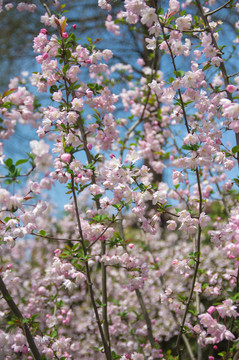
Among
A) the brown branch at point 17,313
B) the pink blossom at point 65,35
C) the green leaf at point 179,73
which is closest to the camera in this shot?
the brown branch at point 17,313

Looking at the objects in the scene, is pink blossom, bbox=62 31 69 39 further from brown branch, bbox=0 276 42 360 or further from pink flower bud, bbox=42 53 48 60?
brown branch, bbox=0 276 42 360

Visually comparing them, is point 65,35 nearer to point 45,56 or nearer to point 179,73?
point 45,56

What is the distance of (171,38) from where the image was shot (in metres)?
2.12

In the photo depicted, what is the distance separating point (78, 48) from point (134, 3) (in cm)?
57

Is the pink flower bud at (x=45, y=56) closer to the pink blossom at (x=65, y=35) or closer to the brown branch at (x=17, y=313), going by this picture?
the pink blossom at (x=65, y=35)

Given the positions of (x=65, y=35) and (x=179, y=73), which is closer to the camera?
(x=179, y=73)

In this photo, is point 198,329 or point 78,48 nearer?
point 78,48

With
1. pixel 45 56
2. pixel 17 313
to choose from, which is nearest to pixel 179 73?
pixel 45 56

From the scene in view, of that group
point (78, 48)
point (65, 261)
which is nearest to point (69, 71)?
point (78, 48)

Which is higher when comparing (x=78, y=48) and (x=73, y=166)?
(x=78, y=48)

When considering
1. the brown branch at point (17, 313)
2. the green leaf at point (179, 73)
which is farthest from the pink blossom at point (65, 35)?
the brown branch at point (17, 313)

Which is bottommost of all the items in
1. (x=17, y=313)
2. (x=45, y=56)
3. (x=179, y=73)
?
(x=17, y=313)

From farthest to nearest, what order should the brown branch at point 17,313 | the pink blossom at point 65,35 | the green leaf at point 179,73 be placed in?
the pink blossom at point 65,35, the green leaf at point 179,73, the brown branch at point 17,313

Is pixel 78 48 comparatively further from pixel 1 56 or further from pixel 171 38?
pixel 1 56
